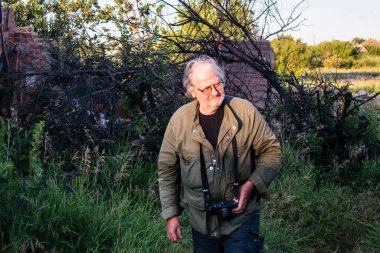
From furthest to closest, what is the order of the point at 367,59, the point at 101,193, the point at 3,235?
the point at 367,59 < the point at 101,193 < the point at 3,235

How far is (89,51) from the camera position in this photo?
8039 mm

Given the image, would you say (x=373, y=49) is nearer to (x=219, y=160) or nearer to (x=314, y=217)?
(x=314, y=217)

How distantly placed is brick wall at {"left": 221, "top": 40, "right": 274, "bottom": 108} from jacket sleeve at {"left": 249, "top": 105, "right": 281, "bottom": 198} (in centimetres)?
428

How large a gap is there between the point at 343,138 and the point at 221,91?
5155mm

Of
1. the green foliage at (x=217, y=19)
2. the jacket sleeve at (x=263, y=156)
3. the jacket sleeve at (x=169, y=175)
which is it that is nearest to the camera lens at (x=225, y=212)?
the jacket sleeve at (x=263, y=156)

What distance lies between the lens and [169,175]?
3857mm

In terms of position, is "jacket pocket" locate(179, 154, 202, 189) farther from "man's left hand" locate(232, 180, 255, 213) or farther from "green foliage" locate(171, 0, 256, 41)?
"green foliage" locate(171, 0, 256, 41)

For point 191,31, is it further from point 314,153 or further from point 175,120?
point 175,120

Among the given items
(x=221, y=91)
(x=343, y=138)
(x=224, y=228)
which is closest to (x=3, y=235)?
(x=224, y=228)

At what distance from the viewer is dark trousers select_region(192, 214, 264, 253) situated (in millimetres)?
3625

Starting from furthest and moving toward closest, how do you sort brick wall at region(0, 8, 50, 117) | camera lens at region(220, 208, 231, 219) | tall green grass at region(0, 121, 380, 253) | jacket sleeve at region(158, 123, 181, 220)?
brick wall at region(0, 8, 50, 117)
tall green grass at region(0, 121, 380, 253)
jacket sleeve at region(158, 123, 181, 220)
camera lens at region(220, 208, 231, 219)

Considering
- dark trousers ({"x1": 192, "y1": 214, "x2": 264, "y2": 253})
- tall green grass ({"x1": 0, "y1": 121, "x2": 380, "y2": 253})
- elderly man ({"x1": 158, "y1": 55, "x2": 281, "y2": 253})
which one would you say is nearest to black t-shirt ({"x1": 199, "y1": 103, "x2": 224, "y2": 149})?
elderly man ({"x1": 158, "y1": 55, "x2": 281, "y2": 253})

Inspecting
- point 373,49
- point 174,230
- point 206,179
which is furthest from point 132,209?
point 373,49

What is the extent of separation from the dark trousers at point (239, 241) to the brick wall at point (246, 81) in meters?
4.44
